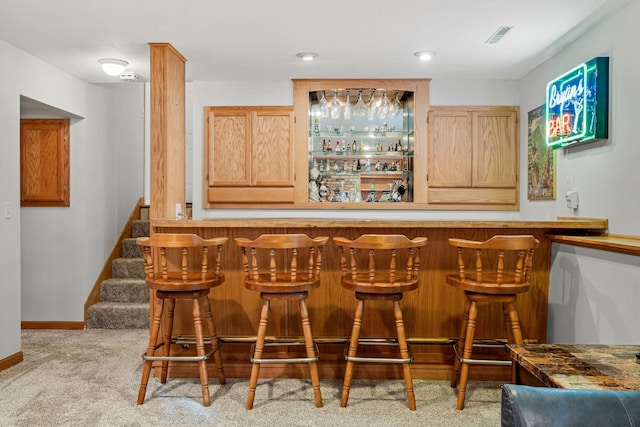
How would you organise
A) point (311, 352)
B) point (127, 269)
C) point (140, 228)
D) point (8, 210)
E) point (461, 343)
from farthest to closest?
point (140, 228)
point (127, 269)
point (8, 210)
point (461, 343)
point (311, 352)

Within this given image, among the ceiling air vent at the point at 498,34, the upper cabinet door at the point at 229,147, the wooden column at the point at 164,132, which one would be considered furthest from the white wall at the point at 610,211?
the upper cabinet door at the point at 229,147

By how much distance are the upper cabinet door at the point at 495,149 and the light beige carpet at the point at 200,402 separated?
2.22 m

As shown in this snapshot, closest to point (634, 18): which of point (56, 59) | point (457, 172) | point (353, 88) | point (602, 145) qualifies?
point (602, 145)

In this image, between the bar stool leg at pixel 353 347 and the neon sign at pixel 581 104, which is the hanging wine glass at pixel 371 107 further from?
the bar stool leg at pixel 353 347

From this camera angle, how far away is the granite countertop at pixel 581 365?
116 centimetres

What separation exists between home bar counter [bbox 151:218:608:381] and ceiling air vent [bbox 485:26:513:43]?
4.59ft

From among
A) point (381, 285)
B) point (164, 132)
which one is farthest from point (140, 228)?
point (381, 285)

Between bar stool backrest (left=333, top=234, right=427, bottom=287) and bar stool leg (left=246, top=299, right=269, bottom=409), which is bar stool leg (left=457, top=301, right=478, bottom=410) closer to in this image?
bar stool backrest (left=333, top=234, right=427, bottom=287)

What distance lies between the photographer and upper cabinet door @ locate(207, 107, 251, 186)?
4.75 metres

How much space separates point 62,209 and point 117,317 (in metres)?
1.21

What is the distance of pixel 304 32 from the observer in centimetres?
338

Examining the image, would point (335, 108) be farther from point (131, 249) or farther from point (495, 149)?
point (131, 249)

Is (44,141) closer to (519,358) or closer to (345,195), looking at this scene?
(345,195)

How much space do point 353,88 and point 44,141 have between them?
10.3 feet
